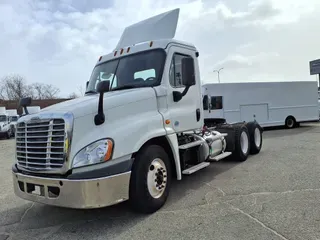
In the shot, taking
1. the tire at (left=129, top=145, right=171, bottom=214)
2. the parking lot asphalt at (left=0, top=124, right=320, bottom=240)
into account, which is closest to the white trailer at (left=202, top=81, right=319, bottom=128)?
the parking lot asphalt at (left=0, top=124, right=320, bottom=240)

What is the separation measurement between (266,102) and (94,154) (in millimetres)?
14810

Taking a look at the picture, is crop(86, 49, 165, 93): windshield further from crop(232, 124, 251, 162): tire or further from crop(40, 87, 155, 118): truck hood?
crop(232, 124, 251, 162): tire

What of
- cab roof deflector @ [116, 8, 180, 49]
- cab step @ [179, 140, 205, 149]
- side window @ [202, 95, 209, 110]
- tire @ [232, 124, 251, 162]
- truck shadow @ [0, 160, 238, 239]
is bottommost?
truck shadow @ [0, 160, 238, 239]

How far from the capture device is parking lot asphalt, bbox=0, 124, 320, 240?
3.83 meters

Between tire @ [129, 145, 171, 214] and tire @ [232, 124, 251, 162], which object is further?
tire @ [232, 124, 251, 162]

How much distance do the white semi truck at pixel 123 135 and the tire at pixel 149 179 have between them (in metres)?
0.01

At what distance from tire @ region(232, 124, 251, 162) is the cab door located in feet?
8.05

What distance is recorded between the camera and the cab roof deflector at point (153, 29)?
6.00m

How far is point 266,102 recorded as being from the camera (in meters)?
16.9

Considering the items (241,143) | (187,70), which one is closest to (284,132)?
(241,143)

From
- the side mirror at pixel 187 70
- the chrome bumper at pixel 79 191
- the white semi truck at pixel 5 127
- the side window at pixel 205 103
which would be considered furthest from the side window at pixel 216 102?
the white semi truck at pixel 5 127

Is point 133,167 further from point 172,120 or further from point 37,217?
point 37,217

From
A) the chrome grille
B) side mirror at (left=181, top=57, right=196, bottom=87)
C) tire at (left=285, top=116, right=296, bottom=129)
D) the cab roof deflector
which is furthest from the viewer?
tire at (left=285, top=116, right=296, bottom=129)

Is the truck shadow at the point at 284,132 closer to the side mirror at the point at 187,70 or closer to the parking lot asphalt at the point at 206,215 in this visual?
the parking lot asphalt at the point at 206,215
